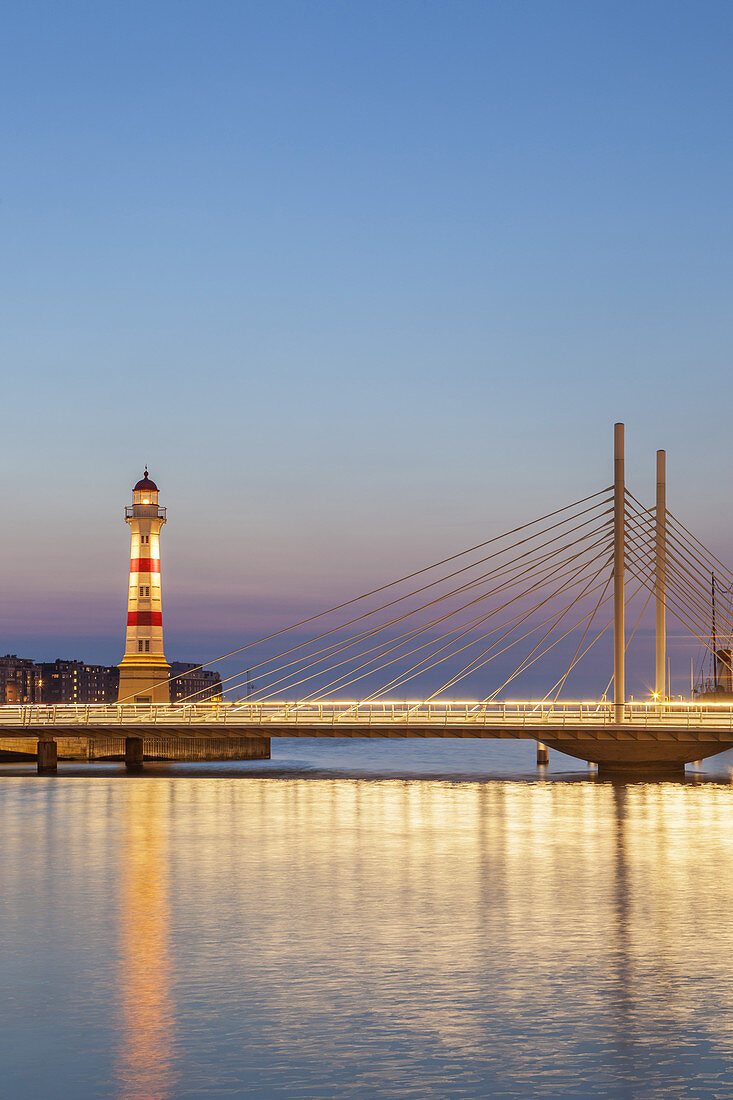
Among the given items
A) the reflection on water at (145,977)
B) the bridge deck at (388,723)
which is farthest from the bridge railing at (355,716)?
the reflection on water at (145,977)

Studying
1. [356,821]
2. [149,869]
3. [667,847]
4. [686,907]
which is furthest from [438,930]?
[356,821]

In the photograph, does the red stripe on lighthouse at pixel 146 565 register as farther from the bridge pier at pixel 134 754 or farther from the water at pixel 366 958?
the water at pixel 366 958

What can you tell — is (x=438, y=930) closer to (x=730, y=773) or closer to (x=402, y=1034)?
(x=402, y=1034)

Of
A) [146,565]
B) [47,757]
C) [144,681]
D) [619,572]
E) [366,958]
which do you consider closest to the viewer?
[366,958]

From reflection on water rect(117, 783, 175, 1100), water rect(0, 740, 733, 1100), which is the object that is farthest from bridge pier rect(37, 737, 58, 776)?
reflection on water rect(117, 783, 175, 1100)

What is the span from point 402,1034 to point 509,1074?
1.91 m

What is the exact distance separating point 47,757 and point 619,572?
31.1m

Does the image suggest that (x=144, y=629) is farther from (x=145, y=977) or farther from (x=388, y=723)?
(x=145, y=977)

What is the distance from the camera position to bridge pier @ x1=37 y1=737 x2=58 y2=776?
64.7 metres

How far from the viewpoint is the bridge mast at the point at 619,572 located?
53.0 meters

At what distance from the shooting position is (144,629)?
71938 mm

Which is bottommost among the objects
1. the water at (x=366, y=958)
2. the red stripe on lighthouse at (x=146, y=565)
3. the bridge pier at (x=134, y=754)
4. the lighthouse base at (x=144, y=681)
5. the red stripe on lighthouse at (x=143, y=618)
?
the bridge pier at (x=134, y=754)

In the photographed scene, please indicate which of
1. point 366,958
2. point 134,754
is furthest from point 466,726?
point 366,958

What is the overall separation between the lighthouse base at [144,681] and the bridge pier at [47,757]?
6.72 metres
